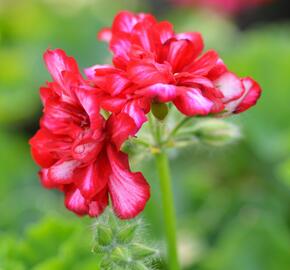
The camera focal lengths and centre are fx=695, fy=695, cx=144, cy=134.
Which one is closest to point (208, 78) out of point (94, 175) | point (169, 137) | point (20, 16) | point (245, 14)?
point (169, 137)

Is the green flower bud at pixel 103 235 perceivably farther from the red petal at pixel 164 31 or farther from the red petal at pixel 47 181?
the red petal at pixel 164 31

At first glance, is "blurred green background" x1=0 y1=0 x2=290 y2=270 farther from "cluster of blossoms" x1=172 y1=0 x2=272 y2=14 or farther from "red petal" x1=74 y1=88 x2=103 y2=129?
"red petal" x1=74 y1=88 x2=103 y2=129

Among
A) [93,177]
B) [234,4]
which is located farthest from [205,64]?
[234,4]

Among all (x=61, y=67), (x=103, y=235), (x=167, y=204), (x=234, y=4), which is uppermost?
(x=61, y=67)

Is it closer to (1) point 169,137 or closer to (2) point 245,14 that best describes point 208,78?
(1) point 169,137

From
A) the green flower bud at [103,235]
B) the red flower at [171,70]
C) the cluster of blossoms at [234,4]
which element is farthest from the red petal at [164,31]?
the cluster of blossoms at [234,4]

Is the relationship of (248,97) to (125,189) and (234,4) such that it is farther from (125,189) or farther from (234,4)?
(234,4)
